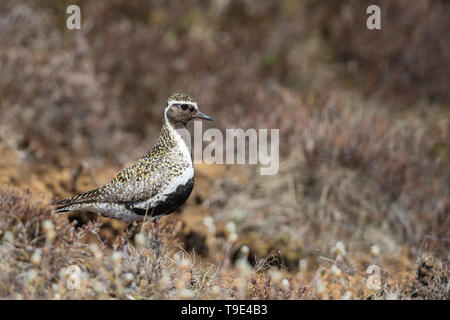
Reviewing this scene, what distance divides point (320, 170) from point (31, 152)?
421 cm

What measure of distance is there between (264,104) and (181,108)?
5274 millimetres

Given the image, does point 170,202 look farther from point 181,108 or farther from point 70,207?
point 70,207

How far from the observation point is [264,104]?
8742mm

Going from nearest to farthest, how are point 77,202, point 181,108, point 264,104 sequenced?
point 181,108 → point 77,202 → point 264,104

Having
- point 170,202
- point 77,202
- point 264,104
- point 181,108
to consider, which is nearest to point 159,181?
point 170,202

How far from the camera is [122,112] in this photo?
9219 mm

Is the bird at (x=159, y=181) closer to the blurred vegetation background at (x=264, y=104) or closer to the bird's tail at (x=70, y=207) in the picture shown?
the bird's tail at (x=70, y=207)

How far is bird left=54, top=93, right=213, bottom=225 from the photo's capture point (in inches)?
141

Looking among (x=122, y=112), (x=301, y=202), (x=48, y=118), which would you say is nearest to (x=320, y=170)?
(x=301, y=202)

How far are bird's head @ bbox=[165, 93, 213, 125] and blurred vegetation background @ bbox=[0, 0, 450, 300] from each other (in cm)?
254

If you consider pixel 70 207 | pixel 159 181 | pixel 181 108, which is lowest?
pixel 70 207

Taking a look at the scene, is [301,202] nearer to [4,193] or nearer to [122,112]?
[122,112]

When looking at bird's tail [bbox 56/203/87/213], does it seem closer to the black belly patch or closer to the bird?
the bird

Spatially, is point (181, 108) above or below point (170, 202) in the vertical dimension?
above
